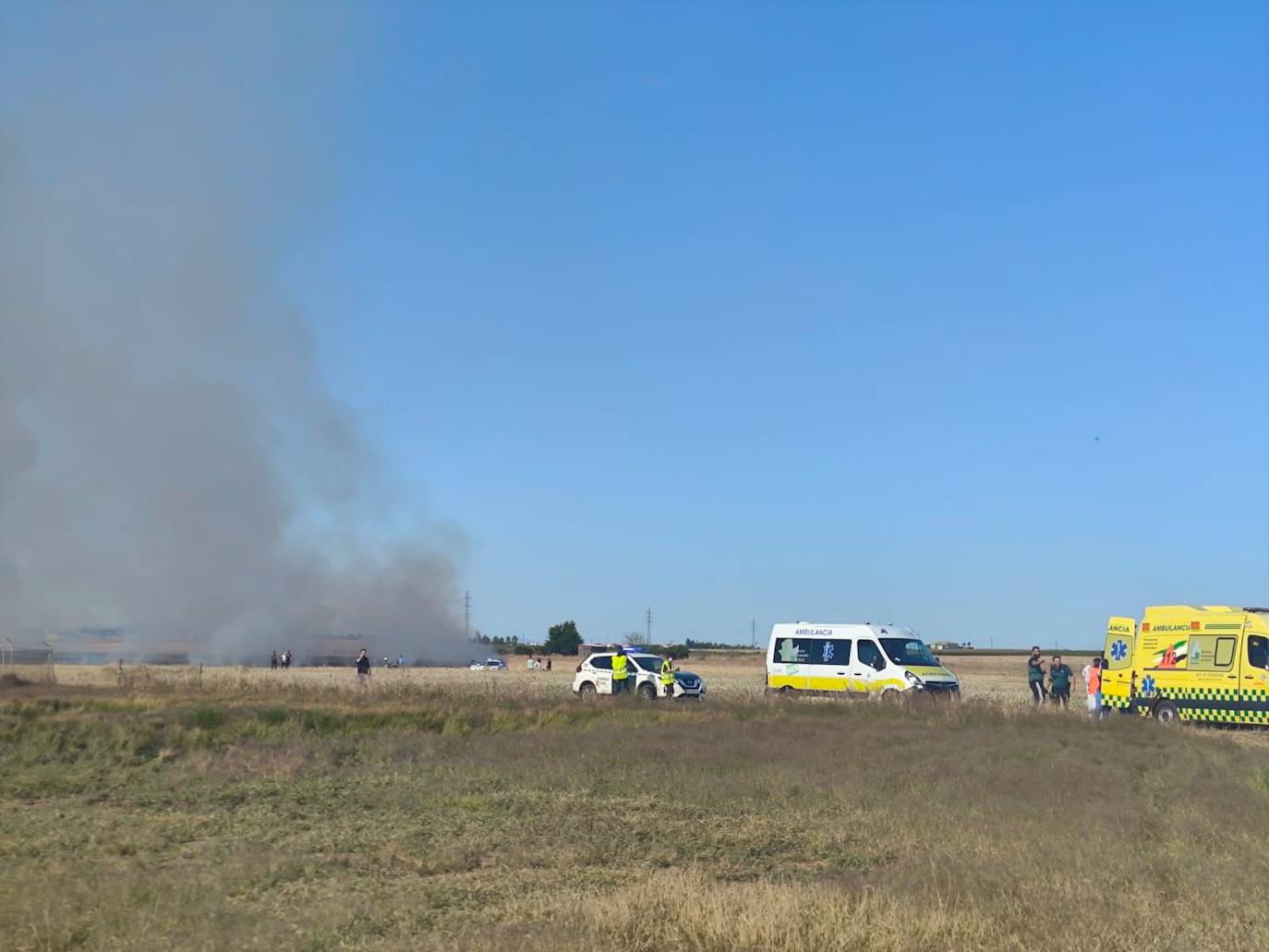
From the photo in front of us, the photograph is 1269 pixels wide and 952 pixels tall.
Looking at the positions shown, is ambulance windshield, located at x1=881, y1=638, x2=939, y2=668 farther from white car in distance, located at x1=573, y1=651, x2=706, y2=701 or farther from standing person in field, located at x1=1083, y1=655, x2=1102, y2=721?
white car in distance, located at x1=573, y1=651, x2=706, y2=701

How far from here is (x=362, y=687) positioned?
3688 cm

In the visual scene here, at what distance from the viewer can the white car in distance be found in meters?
39.0

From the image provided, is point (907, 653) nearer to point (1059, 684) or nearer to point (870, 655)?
point (870, 655)

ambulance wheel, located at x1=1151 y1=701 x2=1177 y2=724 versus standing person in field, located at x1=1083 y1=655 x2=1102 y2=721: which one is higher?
standing person in field, located at x1=1083 y1=655 x2=1102 y2=721

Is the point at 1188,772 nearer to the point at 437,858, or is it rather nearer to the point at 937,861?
the point at 937,861

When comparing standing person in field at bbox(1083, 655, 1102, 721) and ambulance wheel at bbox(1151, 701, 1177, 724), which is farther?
standing person in field at bbox(1083, 655, 1102, 721)

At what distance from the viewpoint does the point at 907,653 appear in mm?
36812

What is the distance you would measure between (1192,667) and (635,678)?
16624mm

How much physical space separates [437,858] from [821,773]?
8.65 meters

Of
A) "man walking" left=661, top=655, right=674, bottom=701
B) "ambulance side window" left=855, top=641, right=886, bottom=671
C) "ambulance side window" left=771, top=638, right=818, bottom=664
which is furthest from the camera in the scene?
"ambulance side window" left=771, top=638, right=818, bottom=664

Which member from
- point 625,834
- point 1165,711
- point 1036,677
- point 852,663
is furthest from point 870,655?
point 625,834

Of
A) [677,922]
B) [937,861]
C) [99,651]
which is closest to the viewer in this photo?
[677,922]

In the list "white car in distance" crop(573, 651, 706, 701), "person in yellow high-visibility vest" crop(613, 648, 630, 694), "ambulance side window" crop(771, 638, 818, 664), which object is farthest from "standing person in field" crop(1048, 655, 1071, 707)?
"person in yellow high-visibility vest" crop(613, 648, 630, 694)

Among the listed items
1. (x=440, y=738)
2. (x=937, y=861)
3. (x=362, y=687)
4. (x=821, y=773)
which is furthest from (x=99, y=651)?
(x=937, y=861)
